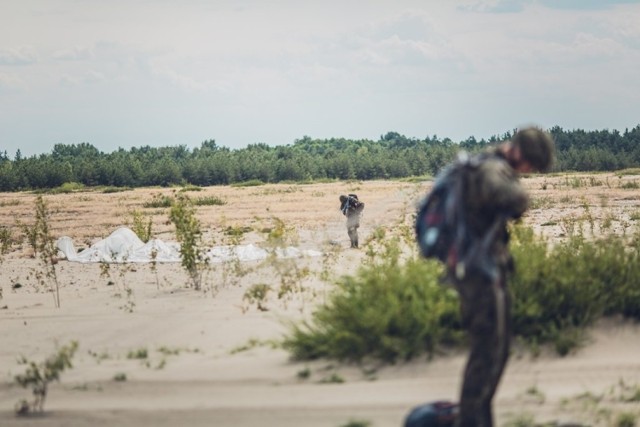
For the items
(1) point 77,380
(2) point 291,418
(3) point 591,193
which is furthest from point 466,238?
(3) point 591,193

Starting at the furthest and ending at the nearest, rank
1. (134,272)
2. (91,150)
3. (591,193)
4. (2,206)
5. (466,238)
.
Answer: (91,150) → (2,206) → (591,193) → (134,272) → (466,238)

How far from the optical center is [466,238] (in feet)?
19.1

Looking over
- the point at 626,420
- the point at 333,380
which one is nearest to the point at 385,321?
the point at 333,380

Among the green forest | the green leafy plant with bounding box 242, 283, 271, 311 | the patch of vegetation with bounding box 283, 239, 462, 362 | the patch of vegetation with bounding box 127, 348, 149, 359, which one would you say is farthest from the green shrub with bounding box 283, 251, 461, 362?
the green forest

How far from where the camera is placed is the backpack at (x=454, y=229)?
5.79 metres

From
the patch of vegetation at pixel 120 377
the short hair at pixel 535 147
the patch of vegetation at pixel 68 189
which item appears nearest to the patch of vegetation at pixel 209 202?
the patch of vegetation at pixel 68 189

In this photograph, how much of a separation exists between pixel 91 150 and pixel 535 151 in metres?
176

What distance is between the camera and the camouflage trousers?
584 cm

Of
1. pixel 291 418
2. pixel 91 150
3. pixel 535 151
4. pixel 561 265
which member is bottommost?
pixel 291 418

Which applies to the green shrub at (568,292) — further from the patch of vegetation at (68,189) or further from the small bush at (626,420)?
the patch of vegetation at (68,189)

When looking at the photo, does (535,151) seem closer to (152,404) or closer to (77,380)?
(152,404)

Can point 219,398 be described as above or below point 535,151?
below

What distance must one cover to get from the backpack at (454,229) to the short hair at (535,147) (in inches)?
10.1

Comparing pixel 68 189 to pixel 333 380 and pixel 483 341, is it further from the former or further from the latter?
pixel 483 341
